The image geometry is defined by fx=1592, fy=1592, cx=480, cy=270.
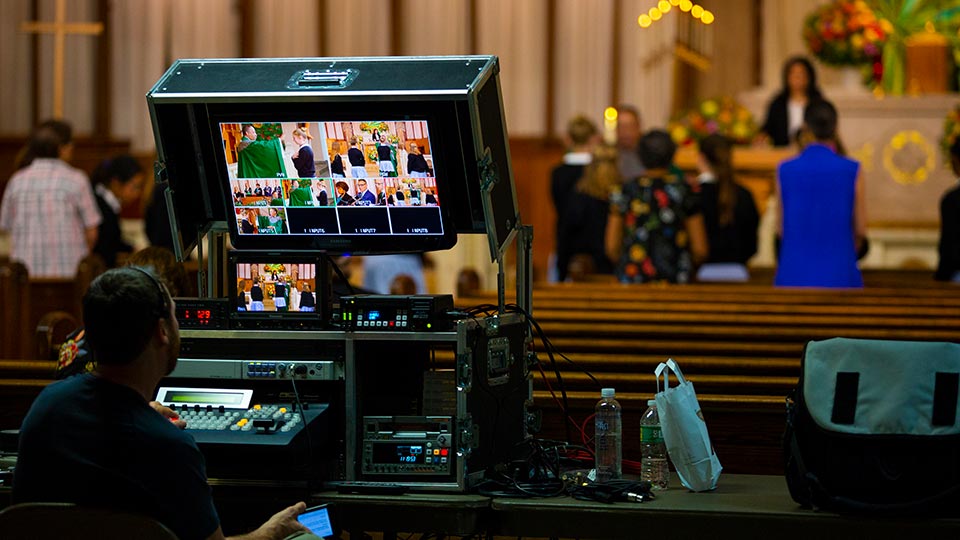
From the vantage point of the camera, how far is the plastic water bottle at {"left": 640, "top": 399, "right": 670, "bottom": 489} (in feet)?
13.8

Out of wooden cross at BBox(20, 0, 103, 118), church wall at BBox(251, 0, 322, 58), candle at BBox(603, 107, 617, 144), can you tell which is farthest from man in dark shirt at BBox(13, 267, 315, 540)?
church wall at BBox(251, 0, 322, 58)

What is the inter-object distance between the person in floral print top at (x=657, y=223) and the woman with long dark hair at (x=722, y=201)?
0.78m

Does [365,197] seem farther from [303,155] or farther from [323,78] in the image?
[323,78]

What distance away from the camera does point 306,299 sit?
4.18 meters

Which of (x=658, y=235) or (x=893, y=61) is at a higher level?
(x=893, y=61)

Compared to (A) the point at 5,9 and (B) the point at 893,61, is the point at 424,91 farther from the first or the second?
(A) the point at 5,9

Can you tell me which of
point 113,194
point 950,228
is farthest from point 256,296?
point 113,194

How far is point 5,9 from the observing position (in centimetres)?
1489

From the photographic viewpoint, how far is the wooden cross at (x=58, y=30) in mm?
13562

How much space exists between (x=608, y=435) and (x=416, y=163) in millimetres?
889

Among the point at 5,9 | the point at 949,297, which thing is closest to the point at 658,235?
the point at 949,297

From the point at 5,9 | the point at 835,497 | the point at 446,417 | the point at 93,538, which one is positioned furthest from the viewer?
the point at 5,9

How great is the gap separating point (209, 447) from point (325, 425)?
0.30 metres

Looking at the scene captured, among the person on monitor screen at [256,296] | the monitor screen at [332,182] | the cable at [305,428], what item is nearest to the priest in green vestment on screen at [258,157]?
the monitor screen at [332,182]
